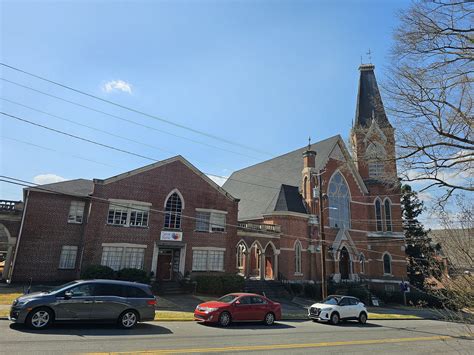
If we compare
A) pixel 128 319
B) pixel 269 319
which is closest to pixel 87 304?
pixel 128 319

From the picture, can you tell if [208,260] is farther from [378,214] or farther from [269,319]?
[378,214]

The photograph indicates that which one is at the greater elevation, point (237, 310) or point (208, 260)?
point (208, 260)

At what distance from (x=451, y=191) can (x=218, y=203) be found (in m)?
19.5

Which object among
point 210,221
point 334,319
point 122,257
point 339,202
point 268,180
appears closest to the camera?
point 334,319

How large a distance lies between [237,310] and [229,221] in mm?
Result: 13855

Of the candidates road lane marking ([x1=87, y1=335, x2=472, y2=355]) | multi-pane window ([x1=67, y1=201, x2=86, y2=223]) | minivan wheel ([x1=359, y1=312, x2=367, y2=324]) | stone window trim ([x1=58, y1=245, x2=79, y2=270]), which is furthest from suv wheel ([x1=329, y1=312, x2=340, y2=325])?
multi-pane window ([x1=67, y1=201, x2=86, y2=223])

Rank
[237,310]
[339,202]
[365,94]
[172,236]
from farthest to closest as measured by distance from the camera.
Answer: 1. [365,94]
2. [339,202]
3. [172,236]
4. [237,310]

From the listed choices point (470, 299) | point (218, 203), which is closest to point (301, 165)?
point (218, 203)

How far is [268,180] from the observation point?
39219 millimetres

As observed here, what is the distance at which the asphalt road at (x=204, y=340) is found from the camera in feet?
27.4

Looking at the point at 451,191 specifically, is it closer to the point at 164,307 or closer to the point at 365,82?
the point at 164,307

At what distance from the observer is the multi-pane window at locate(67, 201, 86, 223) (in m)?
22.7

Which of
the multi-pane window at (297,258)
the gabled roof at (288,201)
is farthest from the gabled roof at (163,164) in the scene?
the multi-pane window at (297,258)

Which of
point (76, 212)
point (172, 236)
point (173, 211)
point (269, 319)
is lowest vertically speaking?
point (269, 319)
